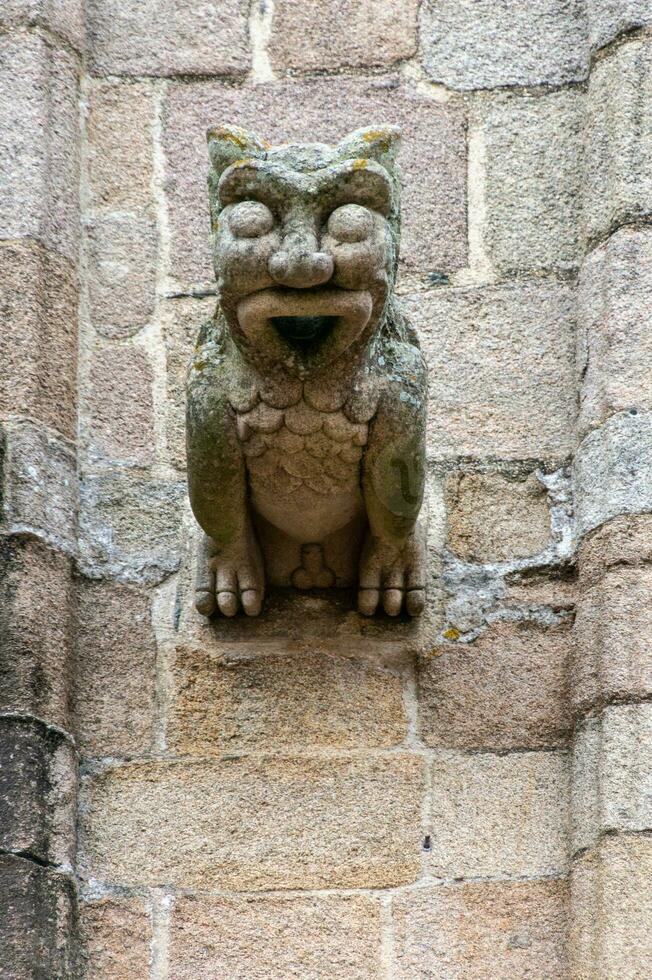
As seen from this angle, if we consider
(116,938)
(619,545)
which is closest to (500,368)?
(619,545)

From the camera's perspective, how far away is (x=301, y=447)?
3146 millimetres

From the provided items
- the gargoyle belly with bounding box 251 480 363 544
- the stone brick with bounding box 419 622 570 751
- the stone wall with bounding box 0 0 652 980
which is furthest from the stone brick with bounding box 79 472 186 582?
the stone brick with bounding box 419 622 570 751

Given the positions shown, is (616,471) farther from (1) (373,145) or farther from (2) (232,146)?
(2) (232,146)

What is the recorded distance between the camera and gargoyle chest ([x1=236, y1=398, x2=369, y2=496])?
3.11 m

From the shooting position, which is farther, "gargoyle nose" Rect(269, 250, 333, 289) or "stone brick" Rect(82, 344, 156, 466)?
"stone brick" Rect(82, 344, 156, 466)

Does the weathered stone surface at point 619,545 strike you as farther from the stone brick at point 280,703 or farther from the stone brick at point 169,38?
the stone brick at point 169,38

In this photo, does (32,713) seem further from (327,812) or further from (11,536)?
(327,812)

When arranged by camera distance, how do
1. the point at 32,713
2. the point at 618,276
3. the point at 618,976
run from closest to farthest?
the point at 618,976
the point at 32,713
the point at 618,276

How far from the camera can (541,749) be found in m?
3.37

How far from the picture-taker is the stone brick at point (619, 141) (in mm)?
3580

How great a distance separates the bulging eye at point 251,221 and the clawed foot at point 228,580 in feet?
2.04

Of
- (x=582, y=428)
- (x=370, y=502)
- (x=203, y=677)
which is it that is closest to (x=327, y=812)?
(x=203, y=677)

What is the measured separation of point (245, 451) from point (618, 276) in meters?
0.82

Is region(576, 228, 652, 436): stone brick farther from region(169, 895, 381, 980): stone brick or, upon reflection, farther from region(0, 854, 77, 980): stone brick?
region(0, 854, 77, 980): stone brick
